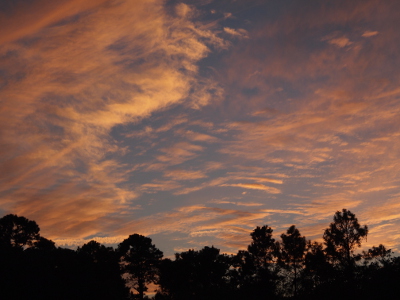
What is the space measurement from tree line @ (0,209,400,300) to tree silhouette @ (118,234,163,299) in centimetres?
20

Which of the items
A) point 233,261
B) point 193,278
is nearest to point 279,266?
point 233,261

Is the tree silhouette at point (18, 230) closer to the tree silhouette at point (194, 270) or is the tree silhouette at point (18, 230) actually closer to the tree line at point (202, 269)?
the tree line at point (202, 269)

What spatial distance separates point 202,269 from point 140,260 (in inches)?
616

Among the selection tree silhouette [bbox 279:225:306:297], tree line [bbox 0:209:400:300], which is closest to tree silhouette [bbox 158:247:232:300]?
tree line [bbox 0:209:400:300]

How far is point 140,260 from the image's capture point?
3027 inches

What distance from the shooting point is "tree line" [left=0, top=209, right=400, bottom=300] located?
32.9 m

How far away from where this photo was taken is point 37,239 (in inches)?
3017

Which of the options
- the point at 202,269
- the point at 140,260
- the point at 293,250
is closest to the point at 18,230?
the point at 140,260

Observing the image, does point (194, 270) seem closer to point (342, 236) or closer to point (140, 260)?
point (140, 260)

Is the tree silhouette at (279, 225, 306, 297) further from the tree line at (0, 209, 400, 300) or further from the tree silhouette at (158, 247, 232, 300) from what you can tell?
the tree silhouette at (158, 247, 232, 300)

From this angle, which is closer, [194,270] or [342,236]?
[342,236]

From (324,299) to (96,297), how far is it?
→ 81.8 ft

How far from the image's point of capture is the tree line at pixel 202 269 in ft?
108

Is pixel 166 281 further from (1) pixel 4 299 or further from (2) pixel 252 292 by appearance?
(1) pixel 4 299
